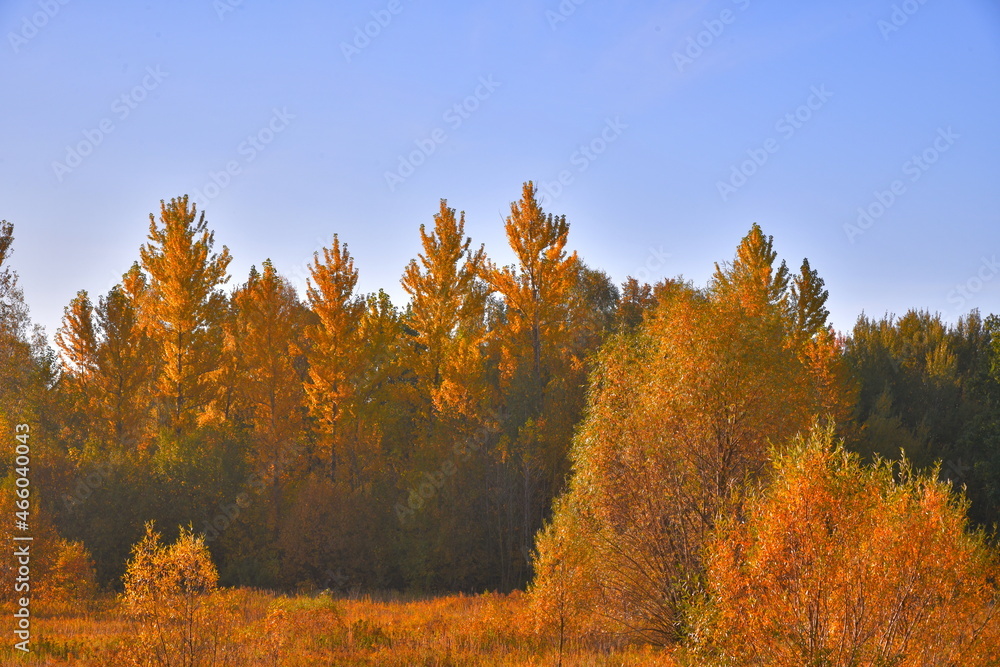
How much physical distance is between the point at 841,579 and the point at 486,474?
21.1 m

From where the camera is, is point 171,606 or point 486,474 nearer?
point 171,606

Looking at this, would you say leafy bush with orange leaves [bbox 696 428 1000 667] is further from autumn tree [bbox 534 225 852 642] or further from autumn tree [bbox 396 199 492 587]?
autumn tree [bbox 396 199 492 587]

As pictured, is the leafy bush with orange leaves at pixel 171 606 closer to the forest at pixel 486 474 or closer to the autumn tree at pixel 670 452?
the forest at pixel 486 474

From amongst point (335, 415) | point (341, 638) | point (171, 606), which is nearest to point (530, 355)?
point (335, 415)

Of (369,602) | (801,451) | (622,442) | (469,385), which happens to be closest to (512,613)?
(369,602)

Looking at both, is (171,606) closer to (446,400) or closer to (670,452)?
(670,452)

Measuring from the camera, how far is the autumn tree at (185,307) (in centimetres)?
2961

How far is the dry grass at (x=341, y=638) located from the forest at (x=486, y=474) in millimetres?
129

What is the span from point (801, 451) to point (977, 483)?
31.5m

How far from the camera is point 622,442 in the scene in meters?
16.5

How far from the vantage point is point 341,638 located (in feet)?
60.5

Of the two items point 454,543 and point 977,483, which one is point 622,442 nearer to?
point 454,543

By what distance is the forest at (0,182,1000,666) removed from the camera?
10.4m

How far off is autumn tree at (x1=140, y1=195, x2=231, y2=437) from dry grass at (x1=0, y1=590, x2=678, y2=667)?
929 cm
